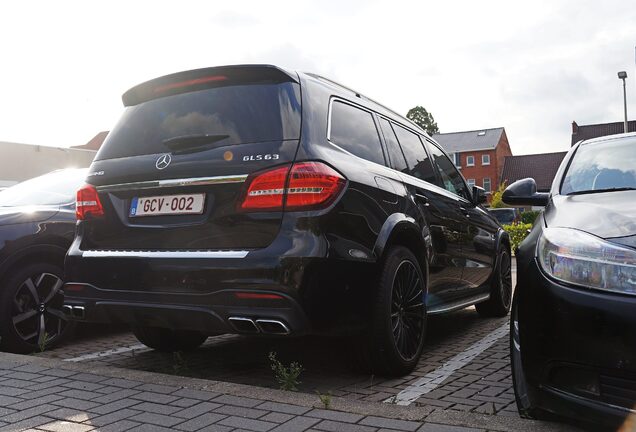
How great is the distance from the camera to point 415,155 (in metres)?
5.00

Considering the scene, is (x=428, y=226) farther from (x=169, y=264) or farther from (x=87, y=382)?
(x=87, y=382)

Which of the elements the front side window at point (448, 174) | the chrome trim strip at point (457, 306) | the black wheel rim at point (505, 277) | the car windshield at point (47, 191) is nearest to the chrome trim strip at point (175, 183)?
the chrome trim strip at point (457, 306)

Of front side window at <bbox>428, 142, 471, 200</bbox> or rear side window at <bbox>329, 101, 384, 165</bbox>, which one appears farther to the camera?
front side window at <bbox>428, 142, 471, 200</bbox>

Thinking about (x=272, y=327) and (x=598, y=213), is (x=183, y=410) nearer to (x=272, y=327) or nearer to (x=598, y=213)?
(x=272, y=327)

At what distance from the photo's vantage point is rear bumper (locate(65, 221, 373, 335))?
3139mm

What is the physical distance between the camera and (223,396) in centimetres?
318

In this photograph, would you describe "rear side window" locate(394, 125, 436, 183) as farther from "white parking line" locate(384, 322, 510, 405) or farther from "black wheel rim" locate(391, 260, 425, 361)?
"white parking line" locate(384, 322, 510, 405)

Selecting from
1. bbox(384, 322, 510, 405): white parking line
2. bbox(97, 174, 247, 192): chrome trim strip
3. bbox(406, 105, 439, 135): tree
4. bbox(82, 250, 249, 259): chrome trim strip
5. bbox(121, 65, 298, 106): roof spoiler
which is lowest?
bbox(384, 322, 510, 405): white parking line

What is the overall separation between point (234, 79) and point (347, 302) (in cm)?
147

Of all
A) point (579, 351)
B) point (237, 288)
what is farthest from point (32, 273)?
point (579, 351)

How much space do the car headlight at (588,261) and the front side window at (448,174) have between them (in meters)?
2.76

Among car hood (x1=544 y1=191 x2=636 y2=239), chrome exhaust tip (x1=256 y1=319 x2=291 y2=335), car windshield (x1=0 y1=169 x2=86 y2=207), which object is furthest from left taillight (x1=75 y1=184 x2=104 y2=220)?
car hood (x1=544 y1=191 x2=636 y2=239)

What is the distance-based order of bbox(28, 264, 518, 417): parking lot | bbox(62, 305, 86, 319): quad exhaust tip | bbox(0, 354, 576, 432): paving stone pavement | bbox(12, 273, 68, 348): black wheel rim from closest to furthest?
bbox(0, 354, 576, 432): paving stone pavement → bbox(28, 264, 518, 417): parking lot → bbox(62, 305, 86, 319): quad exhaust tip → bbox(12, 273, 68, 348): black wheel rim

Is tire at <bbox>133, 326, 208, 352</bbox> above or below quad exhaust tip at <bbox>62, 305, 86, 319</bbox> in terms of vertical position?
below
